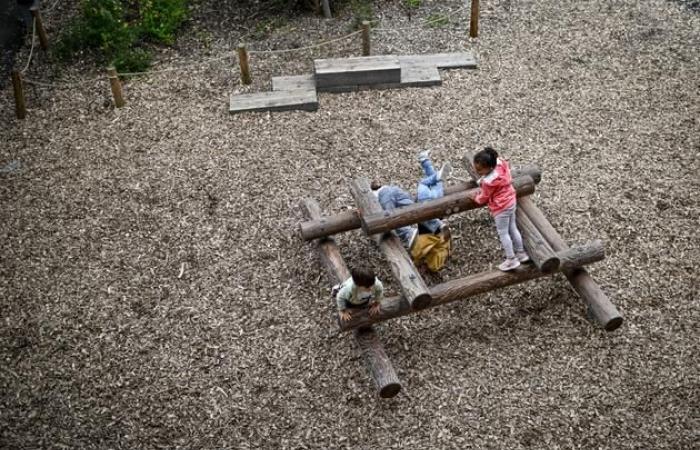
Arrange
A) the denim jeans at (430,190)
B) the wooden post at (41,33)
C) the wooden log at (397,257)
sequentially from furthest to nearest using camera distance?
the wooden post at (41,33), the denim jeans at (430,190), the wooden log at (397,257)

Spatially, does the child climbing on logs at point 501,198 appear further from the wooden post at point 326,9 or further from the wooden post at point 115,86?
the wooden post at point 326,9

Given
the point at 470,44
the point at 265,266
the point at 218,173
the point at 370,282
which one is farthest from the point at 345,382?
the point at 470,44

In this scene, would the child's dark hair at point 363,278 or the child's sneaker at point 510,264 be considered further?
the child's sneaker at point 510,264

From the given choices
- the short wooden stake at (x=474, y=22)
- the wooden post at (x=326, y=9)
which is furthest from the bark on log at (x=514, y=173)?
the wooden post at (x=326, y=9)

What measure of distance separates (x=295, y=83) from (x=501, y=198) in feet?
13.2

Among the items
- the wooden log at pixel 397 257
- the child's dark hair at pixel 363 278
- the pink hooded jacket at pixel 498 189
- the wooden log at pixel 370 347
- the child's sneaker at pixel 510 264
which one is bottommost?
the wooden log at pixel 370 347

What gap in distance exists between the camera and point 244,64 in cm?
884

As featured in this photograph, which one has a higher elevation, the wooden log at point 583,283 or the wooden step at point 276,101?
the wooden step at point 276,101

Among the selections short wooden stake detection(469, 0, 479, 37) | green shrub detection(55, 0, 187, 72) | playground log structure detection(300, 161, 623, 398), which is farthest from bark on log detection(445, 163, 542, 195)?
green shrub detection(55, 0, 187, 72)

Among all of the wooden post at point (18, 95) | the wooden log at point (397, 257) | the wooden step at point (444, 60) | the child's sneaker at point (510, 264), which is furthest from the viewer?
the wooden step at point (444, 60)

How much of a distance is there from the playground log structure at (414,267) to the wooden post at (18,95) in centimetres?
447

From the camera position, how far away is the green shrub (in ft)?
31.0

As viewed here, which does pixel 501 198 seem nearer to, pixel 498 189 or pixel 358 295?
pixel 498 189

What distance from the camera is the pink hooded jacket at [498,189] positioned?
5723mm
